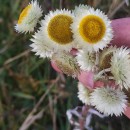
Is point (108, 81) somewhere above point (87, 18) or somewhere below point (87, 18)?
below

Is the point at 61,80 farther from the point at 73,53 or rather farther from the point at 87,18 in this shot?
the point at 87,18

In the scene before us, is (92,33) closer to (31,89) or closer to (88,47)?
(88,47)

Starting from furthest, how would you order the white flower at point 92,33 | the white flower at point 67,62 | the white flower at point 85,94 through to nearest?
1. the white flower at point 85,94
2. the white flower at point 67,62
3. the white flower at point 92,33

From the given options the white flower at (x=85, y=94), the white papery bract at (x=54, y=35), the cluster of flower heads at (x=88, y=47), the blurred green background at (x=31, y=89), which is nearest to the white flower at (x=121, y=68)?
the cluster of flower heads at (x=88, y=47)

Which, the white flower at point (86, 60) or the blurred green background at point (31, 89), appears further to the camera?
the blurred green background at point (31, 89)

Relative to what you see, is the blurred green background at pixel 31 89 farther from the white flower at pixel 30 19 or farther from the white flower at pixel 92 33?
the white flower at pixel 92 33

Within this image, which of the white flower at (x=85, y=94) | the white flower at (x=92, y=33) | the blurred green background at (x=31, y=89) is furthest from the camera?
the blurred green background at (x=31, y=89)

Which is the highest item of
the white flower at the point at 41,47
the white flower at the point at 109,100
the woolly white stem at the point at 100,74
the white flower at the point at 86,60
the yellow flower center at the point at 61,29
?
the yellow flower center at the point at 61,29

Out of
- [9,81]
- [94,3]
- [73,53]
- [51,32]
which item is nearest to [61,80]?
[9,81]
